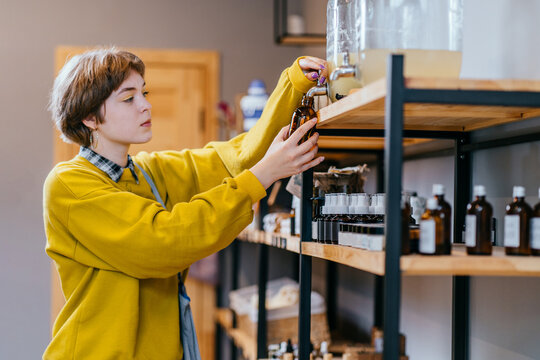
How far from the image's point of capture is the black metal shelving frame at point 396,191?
43.1 inches

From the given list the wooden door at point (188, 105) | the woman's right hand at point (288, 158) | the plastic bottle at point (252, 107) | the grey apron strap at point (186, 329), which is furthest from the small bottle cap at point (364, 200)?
the wooden door at point (188, 105)

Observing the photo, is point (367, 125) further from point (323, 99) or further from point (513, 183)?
point (513, 183)

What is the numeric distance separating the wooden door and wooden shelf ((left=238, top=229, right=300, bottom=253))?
150 cm

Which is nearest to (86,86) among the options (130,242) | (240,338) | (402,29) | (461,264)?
(130,242)

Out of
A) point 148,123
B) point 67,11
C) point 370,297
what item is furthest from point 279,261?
point 148,123

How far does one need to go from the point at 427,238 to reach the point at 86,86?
1.13 meters

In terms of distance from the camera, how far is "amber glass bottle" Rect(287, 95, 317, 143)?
1.61m

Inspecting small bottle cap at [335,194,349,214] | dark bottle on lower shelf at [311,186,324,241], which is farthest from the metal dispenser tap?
dark bottle on lower shelf at [311,186,324,241]

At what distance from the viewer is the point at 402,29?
135 cm

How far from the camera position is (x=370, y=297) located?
278 centimetres

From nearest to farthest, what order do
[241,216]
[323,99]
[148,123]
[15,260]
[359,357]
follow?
[241,216], [323,99], [148,123], [359,357], [15,260]

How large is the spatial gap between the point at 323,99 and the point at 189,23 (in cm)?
291

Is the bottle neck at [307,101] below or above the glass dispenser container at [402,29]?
below

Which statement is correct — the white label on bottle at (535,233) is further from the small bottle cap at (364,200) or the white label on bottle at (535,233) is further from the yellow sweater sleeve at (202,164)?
the yellow sweater sleeve at (202,164)
